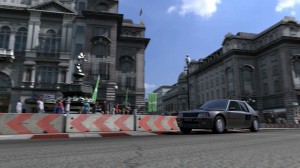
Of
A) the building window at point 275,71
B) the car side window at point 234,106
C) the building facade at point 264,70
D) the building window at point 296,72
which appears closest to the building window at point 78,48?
the building facade at point 264,70

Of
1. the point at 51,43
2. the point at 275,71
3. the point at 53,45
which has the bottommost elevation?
the point at 275,71

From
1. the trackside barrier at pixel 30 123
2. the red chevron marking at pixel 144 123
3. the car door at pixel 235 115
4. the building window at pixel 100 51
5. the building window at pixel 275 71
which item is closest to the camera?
Answer: the car door at pixel 235 115

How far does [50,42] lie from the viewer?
41.1 meters

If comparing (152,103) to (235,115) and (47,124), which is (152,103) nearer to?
Result: (47,124)

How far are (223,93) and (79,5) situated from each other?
41.3m

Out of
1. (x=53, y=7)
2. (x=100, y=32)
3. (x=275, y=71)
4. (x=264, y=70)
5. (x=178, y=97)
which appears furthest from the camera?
(x=178, y=97)

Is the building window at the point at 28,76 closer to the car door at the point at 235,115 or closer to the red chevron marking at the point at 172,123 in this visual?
the red chevron marking at the point at 172,123

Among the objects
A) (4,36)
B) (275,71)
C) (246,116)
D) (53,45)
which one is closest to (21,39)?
(4,36)

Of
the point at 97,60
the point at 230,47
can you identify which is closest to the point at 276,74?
the point at 230,47

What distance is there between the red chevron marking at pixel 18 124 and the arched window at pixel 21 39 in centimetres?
3221

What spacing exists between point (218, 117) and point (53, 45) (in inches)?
1441

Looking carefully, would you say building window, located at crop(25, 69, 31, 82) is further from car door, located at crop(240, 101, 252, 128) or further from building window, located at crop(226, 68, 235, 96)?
building window, located at crop(226, 68, 235, 96)

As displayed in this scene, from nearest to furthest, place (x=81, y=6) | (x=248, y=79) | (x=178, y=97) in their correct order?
(x=81, y=6) → (x=248, y=79) → (x=178, y=97)

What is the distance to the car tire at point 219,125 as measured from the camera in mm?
10438
